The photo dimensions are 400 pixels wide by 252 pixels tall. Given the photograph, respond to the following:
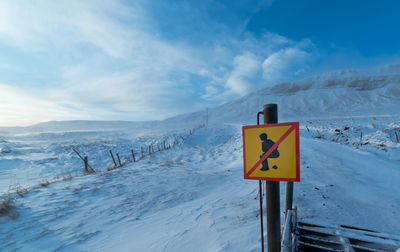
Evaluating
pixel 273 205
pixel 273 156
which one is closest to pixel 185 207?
pixel 273 205

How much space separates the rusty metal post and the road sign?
0.10 meters

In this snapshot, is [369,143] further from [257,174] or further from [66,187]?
[66,187]

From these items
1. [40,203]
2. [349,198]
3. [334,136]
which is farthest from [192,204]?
[334,136]

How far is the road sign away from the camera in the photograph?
1561 mm

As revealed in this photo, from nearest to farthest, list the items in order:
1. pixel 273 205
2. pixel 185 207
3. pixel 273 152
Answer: pixel 273 152 → pixel 273 205 → pixel 185 207

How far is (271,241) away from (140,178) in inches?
236

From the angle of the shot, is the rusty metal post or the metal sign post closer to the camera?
the metal sign post

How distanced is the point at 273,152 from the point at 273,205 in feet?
1.84

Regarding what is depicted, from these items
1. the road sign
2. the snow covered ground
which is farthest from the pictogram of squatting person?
the snow covered ground

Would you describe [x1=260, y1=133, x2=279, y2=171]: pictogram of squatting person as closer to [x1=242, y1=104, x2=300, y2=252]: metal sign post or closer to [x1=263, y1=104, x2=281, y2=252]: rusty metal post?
[x1=242, y1=104, x2=300, y2=252]: metal sign post

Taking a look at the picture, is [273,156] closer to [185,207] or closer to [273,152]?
[273,152]

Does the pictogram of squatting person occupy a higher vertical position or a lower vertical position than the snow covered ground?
higher

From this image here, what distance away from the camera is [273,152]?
5.40ft

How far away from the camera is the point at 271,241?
185 centimetres
